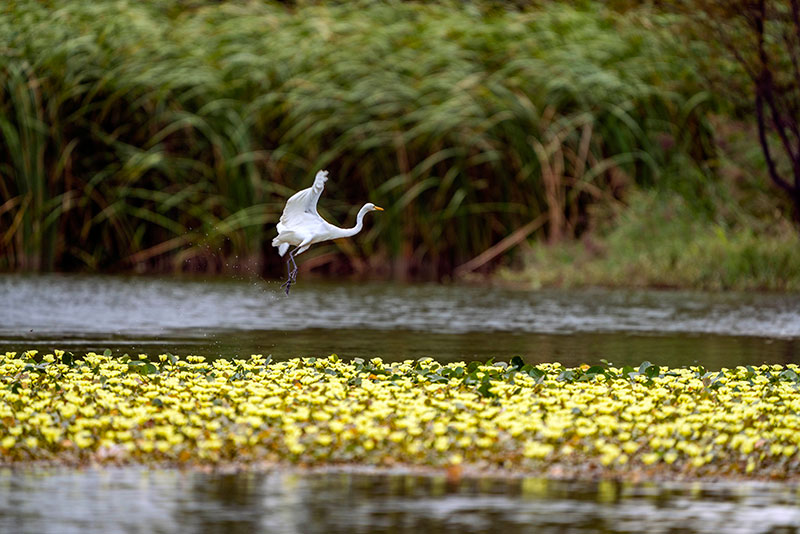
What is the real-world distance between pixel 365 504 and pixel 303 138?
16905 mm

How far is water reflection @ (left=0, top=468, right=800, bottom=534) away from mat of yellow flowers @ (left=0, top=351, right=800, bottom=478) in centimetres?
39

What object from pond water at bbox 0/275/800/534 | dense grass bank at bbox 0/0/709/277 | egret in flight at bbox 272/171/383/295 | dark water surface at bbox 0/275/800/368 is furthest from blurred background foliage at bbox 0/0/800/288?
egret in flight at bbox 272/171/383/295

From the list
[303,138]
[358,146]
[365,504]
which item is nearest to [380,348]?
[365,504]

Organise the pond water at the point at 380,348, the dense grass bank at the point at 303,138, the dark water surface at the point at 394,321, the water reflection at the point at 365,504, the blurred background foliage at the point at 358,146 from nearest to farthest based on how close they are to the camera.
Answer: the water reflection at the point at 365,504 < the pond water at the point at 380,348 < the dark water surface at the point at 394,321 < the blurred background foliage at the point at 358,146 < the dense grass bank at the point at 303,138

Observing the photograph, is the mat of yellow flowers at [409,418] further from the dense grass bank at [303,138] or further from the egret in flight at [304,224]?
the dense grass bank at [303,138]

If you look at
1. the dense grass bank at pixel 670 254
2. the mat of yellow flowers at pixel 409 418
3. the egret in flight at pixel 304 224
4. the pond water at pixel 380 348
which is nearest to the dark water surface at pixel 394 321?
the pond water at pixel 380 348

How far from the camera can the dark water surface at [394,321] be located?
15414mm

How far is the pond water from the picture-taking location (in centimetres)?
773

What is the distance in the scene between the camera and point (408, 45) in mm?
26375

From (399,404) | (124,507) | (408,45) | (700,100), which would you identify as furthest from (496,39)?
(124,507)

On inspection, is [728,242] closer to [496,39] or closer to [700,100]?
[700,100]

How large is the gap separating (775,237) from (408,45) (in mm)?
6755

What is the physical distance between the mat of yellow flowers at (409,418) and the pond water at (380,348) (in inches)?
15.4

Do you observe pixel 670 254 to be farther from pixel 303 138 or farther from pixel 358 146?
pixel 303 138
